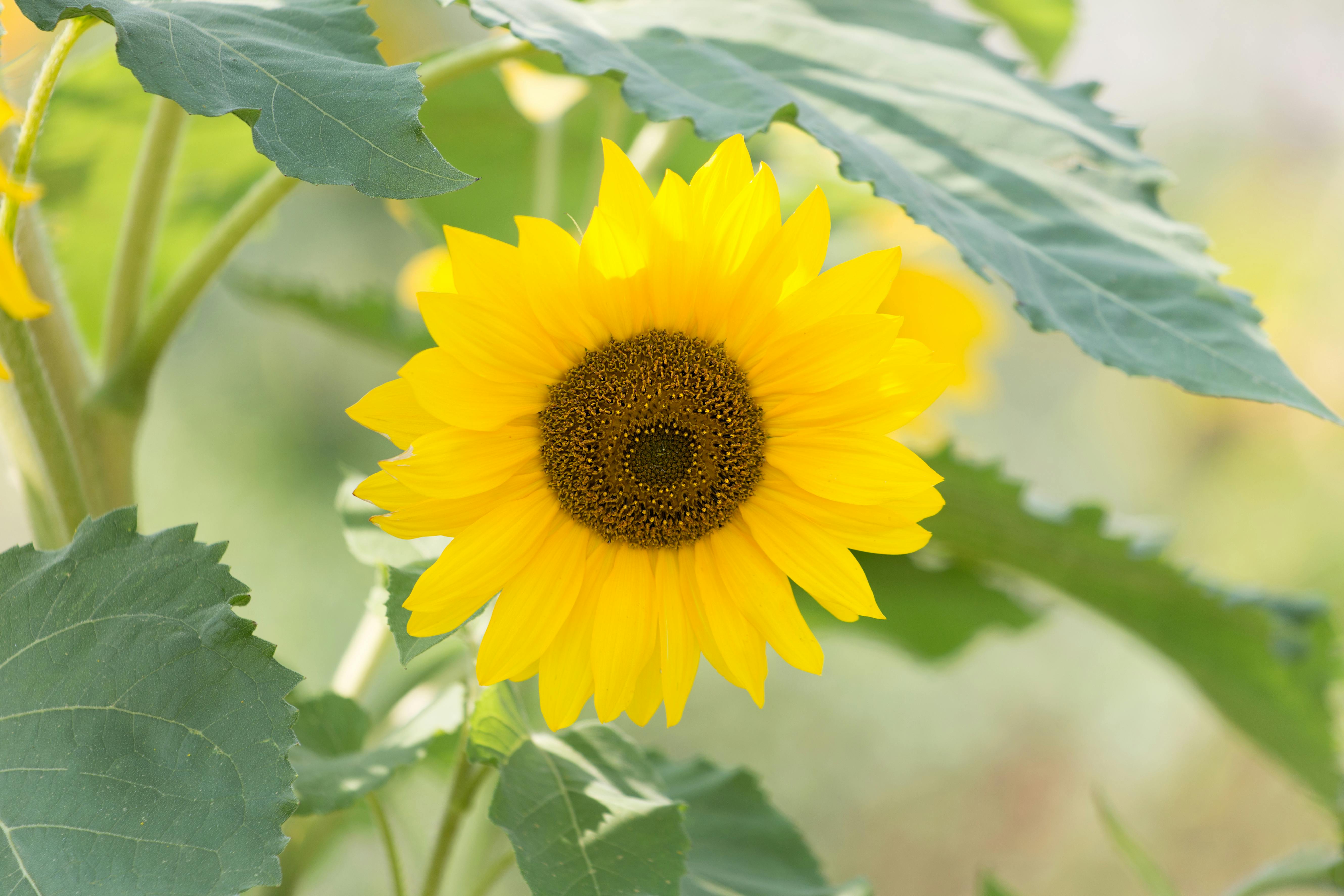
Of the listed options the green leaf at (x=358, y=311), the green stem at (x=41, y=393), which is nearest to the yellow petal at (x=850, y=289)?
the green stem at (x=41, y=393)

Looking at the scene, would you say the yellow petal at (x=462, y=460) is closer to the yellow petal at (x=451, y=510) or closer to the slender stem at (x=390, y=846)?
the yellow petal at (x=451, y=510)

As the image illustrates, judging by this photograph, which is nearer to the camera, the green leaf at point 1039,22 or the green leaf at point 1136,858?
the green leaf at point 1136,858

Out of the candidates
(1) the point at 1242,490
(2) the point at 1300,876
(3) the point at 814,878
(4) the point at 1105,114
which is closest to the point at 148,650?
(3) the point at 814,878

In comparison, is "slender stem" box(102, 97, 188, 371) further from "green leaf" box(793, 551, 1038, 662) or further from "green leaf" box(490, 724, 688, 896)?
"green leaf" box(793, 551, 1038, 662)

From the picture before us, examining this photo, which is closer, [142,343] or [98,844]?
[98,844]

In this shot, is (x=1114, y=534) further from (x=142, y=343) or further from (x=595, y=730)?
(x=142, y=343)

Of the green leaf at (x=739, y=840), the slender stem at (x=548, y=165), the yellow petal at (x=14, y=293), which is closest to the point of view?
the yellow petal at (x=14, y=293)
